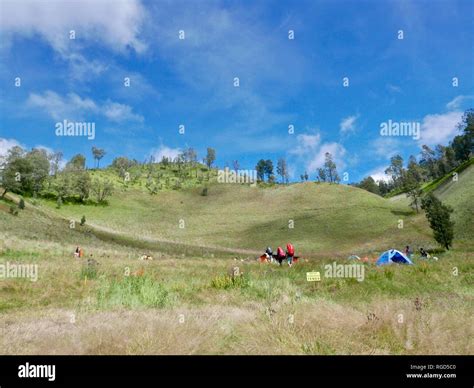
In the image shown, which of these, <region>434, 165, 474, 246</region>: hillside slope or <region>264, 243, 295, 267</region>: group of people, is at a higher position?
<region>434, 165, 474, 246</region>: hillside slope

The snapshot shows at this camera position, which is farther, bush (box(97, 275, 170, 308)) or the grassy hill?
the grassy hill

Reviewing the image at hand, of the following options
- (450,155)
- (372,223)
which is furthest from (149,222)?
(450,155)

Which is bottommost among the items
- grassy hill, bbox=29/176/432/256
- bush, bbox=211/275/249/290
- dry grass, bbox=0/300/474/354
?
bush, bbox=211/275/249/290

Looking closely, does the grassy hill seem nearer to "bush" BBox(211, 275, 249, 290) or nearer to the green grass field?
the green grass field

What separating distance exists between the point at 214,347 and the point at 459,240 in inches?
2491

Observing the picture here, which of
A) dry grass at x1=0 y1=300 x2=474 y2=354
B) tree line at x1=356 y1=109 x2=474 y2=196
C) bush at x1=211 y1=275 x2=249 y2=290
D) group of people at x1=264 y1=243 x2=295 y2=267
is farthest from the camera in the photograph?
tree line at x1=356 y1=109 x2=474 y2=196

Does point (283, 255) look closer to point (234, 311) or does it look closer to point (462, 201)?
point (234, 311)

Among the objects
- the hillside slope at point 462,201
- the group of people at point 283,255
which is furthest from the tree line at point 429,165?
the group of people at point 283,255

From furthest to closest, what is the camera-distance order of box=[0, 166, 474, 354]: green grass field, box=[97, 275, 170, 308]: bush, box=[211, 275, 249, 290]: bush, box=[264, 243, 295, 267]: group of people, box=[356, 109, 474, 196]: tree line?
box=[356, 109, 474, 196]: tree line, box=[264, 243, 295, 267]: group of people, box=[211, 275, 249, 290]: bush, box=[97, 275, 170, 308]: bush, box=[0, 166, 474, 354]: green grass field

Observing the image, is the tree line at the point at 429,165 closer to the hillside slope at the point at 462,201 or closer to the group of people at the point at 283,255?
the hillside slope at the point at 462,201

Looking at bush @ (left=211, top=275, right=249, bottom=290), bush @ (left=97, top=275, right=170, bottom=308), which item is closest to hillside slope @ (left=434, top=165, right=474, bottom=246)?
bush @ (left=211, top=275, right=249, bottom=290)

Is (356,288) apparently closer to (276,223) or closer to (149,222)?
(276,223)

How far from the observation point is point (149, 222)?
104 meters

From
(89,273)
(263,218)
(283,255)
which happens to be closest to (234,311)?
(89,273)
